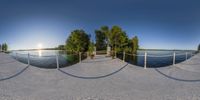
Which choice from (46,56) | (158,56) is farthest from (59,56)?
Result: (158,56)

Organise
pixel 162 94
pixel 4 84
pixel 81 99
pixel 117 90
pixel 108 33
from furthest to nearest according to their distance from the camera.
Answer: pixel 108 33, pixel 4 84, pixel 117 90, pixel 162 94, pixel 81 99

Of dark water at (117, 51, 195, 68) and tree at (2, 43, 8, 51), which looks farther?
tree at (2, 43, 8, 51)

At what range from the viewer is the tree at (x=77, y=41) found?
14.8m

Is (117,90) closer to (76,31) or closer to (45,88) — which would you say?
(45,88)

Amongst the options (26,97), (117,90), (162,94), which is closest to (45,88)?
(26,97)

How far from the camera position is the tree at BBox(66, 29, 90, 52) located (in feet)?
48.4

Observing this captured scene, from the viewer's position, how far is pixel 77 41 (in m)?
15.7

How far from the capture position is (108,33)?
56.3ft

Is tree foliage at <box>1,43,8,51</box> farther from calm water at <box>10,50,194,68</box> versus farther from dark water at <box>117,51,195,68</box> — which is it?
dark water at <box>117,51,195,68</box>

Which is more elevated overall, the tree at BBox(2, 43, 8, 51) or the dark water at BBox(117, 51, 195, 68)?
the tree at BBox(2, 43, 8, 51)

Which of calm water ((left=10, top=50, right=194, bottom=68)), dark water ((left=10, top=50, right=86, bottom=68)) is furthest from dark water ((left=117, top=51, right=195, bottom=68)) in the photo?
dark water ((left=10, top=50, right=86, bottom=68))

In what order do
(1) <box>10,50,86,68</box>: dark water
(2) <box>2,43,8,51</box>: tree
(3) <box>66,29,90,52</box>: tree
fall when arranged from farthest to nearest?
(3) <box>66,29,90,52</box>: tree → (2) <box>2,43,8,51</box>: tree → (1) <box>10,50,86,68</box>: dark water

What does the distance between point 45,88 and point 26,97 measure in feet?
2.10

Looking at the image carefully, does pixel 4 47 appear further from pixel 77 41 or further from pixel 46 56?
pixel 46 56
